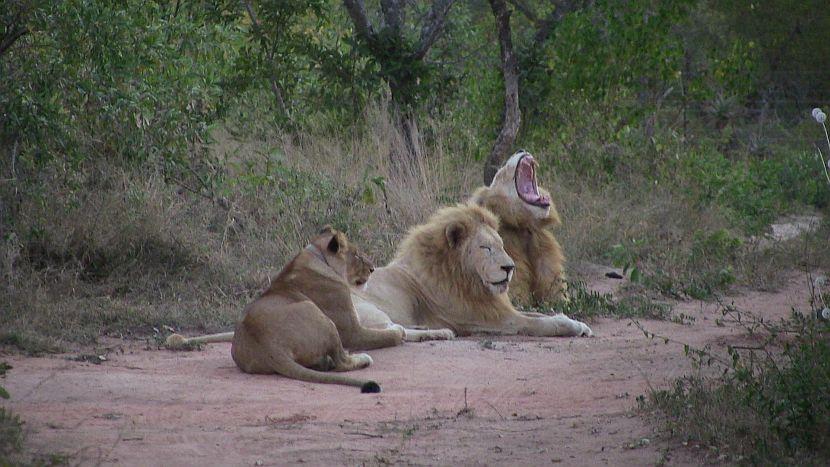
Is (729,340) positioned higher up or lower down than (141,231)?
lower down

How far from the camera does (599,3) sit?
44.6ft

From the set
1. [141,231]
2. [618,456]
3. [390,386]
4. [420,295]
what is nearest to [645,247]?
[420,295]

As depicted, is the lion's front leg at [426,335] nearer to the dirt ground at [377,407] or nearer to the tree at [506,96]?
the dirt ground at [377,407]

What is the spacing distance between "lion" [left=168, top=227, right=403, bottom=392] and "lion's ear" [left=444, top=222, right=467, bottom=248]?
1021 millimetres

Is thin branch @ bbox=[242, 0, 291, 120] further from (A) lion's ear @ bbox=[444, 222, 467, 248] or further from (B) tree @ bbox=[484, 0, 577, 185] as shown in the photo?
(A) lion's ear @ bbox=[444, 222, 467, 248]

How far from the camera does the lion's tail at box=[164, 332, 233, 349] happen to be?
7734mm

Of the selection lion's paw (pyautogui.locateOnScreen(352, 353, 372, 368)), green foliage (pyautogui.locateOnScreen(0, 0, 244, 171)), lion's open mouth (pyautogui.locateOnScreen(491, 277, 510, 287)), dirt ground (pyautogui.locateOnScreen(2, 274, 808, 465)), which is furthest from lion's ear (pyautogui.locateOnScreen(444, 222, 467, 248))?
green foliage (pyautogui.locateOnScreen(0, 0, 244, 171))

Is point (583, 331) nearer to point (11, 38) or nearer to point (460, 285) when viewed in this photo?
point (460, 285)

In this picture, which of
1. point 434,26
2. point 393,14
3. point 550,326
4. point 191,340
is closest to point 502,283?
point 550,326

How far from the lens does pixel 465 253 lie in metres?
8.62

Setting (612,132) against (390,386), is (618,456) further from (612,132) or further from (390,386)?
(612,132)

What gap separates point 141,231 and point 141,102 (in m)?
1.04

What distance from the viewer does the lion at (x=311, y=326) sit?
6.77 meters

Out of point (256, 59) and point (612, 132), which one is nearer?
point (256, 59)
